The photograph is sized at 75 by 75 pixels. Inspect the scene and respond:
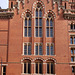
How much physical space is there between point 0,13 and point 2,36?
16.2ft

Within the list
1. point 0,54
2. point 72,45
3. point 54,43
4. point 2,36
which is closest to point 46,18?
point 54,43

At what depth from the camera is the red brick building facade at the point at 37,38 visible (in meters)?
33.6

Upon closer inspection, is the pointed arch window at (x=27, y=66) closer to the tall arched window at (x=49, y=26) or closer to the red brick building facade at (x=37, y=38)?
the red brick building facade at (x=37, y=38)

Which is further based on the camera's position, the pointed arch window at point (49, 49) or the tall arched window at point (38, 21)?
the tall arched window at point (38, 21)

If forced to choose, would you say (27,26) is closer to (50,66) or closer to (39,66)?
(39,66)

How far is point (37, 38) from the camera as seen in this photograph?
1371 inches

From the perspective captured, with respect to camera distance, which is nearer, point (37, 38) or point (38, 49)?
point (38, 49)

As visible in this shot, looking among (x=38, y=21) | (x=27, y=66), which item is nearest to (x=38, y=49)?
(x=27, y=66)

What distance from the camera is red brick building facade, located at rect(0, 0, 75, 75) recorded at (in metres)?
33.6

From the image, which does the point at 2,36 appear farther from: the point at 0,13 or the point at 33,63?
the point at 33,63

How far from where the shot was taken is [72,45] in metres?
34.4

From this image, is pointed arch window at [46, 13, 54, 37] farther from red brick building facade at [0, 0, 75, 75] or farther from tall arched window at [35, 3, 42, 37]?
tall arched window at [35, 3, 42, 37]

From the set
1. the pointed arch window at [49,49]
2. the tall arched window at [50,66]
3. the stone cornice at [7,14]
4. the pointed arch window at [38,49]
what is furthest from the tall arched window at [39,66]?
the stone cornice at [7,14]

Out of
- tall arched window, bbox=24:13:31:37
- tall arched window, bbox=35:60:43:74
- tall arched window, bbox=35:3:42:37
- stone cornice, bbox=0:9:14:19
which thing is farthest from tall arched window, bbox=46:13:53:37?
stone cornice, bbox=0:9:14:19
